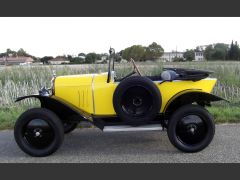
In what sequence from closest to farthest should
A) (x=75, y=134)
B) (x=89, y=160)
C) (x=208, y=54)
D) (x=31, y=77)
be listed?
(x=89, y=160) → (x=75, y=134) → (x=31, y=77) → (x=208, y=54)

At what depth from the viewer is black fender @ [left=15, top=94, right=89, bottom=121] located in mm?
4645

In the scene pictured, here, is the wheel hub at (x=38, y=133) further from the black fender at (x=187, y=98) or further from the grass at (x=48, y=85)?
the black fender at (x=187, y=98)

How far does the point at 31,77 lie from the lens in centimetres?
1155

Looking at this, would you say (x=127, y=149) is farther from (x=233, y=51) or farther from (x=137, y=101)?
(x=233, y=51)

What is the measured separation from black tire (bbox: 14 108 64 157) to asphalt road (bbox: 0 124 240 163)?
0.50 ft

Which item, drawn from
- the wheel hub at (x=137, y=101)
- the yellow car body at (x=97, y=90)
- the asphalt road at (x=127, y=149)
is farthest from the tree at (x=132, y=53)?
the asphalt road at (x=127, y=149)

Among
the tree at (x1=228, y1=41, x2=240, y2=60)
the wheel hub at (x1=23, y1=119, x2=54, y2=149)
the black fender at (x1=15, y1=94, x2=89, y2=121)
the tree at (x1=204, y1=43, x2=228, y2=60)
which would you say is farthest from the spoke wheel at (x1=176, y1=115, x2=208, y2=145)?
the tree at (x1=228, y1=41, x2=240, y2=60)

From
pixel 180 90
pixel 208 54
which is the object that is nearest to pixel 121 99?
pixel 180 90

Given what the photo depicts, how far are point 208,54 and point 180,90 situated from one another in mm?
44514

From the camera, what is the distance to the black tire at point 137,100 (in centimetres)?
445

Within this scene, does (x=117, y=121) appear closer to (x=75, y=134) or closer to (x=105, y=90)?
(x=105, y=90)

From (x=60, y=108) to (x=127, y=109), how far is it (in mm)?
1120

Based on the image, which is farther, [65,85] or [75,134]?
[75,134]

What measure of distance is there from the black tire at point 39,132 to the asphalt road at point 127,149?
152mm
